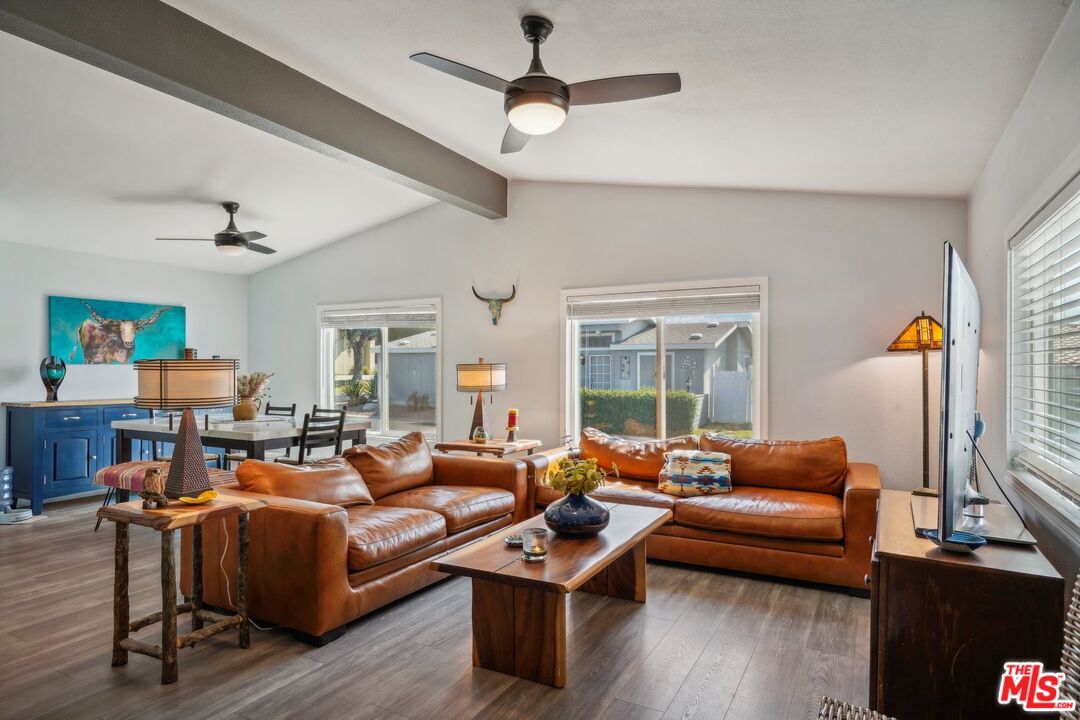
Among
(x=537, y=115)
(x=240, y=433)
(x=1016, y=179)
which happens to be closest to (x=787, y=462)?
(x=1016, y=179)

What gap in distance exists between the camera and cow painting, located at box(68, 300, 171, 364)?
5.96 metres

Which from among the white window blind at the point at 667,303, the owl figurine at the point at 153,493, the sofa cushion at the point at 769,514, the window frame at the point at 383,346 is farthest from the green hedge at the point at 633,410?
the owl figurine at the point at 153,493

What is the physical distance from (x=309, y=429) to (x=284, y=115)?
2.13m

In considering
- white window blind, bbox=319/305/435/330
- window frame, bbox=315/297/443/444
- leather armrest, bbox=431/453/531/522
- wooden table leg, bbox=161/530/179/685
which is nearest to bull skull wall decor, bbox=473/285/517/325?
window frame, bbox=315/297/443/444

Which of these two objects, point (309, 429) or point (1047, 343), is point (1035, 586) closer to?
point (1047, 343)

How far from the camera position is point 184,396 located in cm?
252

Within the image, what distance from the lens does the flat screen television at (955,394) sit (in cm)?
162

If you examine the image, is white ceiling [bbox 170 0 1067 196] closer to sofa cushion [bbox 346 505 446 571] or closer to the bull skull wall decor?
the bull skull wall decor

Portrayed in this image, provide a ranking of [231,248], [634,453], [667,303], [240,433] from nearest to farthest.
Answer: [240,433] < [634,453] < [667,303] < [231,248]

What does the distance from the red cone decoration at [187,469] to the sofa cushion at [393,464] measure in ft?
4.13

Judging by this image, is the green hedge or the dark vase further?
the green hedge

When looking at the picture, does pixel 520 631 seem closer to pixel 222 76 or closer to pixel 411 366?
pixel 222 76

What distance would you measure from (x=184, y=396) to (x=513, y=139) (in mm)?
1932

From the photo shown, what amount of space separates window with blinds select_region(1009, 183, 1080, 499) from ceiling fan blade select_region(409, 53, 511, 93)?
6.75 ft
